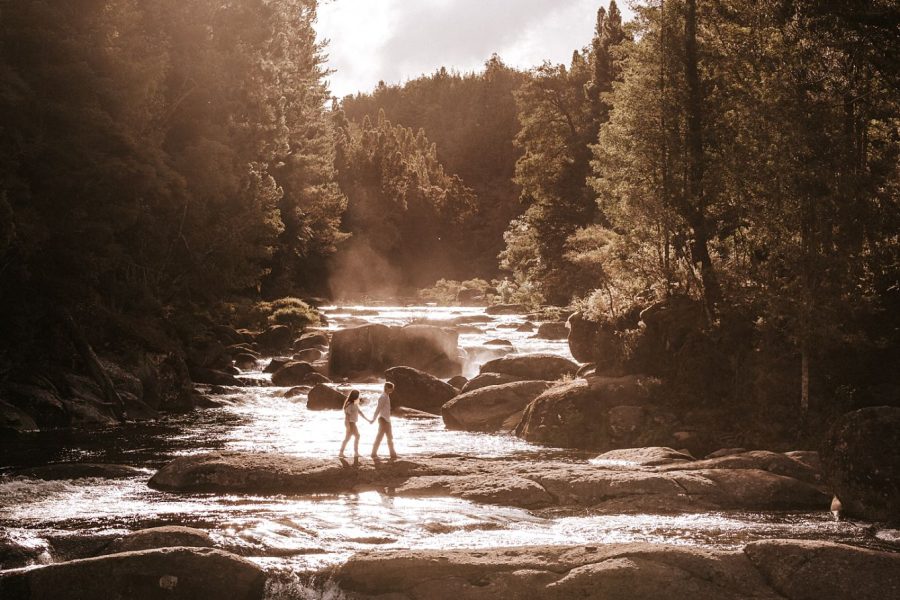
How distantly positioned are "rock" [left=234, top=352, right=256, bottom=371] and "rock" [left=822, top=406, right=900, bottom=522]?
31093 millimetres

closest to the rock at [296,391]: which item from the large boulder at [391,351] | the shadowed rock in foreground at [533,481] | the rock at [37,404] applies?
the large boulder at [391,351]

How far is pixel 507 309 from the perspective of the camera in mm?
65438

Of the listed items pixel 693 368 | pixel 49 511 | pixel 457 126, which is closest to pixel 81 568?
pixel 49 511

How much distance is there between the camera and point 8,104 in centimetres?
2722

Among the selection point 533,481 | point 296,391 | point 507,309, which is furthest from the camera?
Result: point 507,309

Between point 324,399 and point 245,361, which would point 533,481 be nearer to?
point 324,399

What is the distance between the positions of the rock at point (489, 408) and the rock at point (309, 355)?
697 inches

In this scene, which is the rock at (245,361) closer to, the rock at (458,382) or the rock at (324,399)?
the rock at (458,382)

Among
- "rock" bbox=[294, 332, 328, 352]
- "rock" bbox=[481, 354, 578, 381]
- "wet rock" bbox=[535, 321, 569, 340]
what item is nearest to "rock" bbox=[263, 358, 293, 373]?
"rock" bbox=[294, 332, 328, 352]

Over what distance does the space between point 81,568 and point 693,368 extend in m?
19.0

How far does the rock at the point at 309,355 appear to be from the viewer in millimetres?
44769

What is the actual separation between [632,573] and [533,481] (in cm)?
602

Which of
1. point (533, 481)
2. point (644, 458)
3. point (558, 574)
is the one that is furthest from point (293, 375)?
point (558, 574)

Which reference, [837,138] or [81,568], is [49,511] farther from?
[837,138]
